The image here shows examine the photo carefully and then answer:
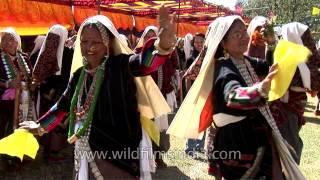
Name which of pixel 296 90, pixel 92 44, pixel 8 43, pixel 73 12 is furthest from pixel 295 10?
pixel 92 44

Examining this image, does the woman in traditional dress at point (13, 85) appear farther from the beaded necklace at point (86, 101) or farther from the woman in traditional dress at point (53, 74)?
the beaded necklace at point (86, 101)

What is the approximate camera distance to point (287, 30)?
4.30 m

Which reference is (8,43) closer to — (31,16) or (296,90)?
(296,90)

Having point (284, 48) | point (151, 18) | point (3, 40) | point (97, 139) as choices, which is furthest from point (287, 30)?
point (151, 18)

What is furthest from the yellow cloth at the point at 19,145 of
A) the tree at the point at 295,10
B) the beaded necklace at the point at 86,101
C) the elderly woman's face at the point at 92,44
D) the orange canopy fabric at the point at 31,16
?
the tree at the point at 295,10

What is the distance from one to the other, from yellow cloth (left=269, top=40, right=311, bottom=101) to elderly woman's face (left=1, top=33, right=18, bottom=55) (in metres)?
4.29

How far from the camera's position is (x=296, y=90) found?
423 cm

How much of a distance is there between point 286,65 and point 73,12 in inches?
371

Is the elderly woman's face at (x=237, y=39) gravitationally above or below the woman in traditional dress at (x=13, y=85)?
above

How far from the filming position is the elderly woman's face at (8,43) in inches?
226

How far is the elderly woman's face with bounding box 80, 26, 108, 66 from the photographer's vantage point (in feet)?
9.12

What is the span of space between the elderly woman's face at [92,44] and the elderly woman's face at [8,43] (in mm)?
3256

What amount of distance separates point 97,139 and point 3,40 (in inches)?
138

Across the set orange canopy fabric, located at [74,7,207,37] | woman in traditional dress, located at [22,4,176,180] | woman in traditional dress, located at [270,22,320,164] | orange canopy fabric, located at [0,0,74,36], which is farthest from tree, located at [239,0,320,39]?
woman in traditional dress, located at [22,4,176,180]
